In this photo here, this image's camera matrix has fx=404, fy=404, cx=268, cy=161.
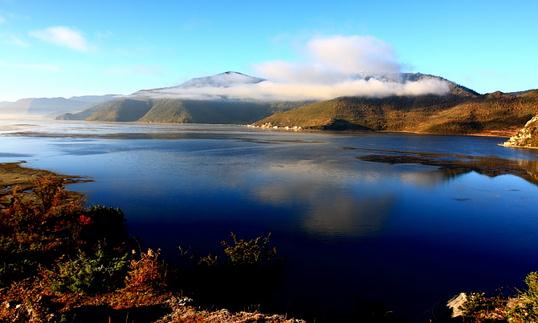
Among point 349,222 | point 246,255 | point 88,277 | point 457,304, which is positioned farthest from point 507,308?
point 349,222

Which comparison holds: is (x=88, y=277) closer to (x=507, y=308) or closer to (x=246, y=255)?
(x=246, y=255)

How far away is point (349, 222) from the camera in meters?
38.6

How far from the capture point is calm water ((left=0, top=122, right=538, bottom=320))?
82.7 feet

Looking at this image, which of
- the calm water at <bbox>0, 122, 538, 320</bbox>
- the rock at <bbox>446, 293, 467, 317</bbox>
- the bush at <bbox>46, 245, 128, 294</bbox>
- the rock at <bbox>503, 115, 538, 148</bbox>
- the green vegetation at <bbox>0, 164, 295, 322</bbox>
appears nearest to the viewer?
the green vegetation at <bbox>0, 164, 295, 322</bbox>

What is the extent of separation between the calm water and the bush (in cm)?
832

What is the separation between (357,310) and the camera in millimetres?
21141

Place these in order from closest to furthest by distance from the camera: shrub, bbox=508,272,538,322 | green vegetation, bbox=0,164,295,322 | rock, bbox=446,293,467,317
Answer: shrub, bbox=508,272,538,322 → green vegetation, bbox=0,164,295,322 → rock, bbox=446,293,467,317

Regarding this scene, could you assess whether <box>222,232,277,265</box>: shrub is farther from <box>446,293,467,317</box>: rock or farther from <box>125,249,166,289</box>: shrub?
<box>446,293,467,317</box>: rock

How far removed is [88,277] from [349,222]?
25594 mm

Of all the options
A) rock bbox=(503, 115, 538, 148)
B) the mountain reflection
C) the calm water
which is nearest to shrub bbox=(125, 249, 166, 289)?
the calm water

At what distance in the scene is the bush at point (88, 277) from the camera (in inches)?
722

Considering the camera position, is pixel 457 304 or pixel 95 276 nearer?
pixel 95 276

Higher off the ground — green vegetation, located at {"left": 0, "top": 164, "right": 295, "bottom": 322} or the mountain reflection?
green vegetation, located at {"left": 0, "top": 164, "right": 295, "bottom": 322}

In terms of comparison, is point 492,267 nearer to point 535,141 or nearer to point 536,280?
point 536,280
